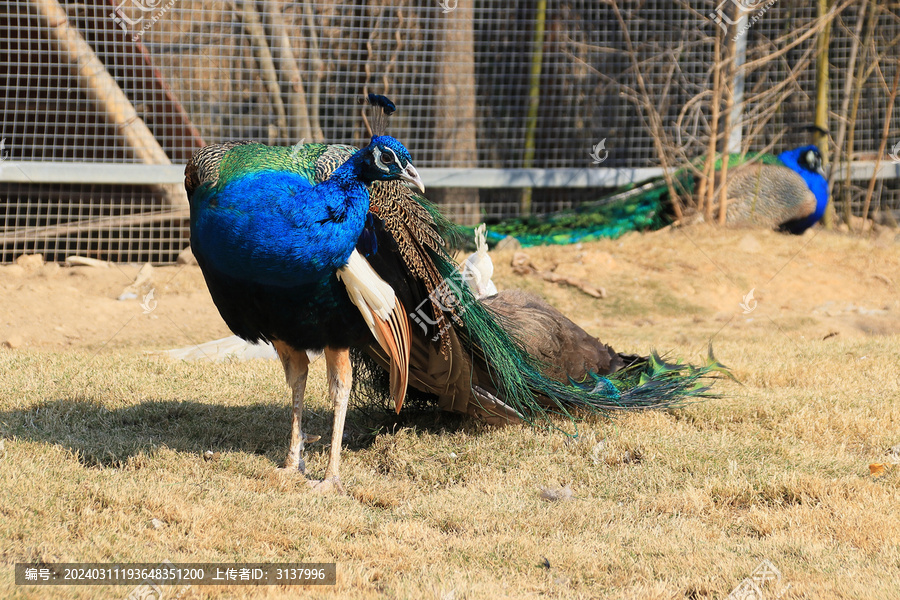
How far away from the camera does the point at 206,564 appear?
3.08 meters

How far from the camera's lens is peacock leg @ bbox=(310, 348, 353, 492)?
4.03m

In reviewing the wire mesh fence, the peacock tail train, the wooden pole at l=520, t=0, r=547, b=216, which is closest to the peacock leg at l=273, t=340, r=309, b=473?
the peacock tail train

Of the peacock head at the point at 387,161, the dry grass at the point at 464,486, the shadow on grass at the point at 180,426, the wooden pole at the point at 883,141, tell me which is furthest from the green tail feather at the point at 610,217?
the peacock head at the point at 387,161

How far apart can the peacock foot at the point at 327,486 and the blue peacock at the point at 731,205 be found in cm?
617

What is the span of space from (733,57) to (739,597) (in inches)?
293

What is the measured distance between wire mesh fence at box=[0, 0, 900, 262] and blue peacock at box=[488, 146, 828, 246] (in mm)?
349

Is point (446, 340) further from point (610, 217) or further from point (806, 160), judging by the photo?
point (806, 160)

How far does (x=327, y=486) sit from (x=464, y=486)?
665 mm

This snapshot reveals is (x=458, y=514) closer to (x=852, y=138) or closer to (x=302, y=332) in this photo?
(x=302, y=332)

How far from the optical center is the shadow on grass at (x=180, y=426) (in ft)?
14.0

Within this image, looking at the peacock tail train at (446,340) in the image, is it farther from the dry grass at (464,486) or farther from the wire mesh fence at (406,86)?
the wire mesh fence at (406,86)

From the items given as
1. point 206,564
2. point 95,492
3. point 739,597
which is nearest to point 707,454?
point 739,597

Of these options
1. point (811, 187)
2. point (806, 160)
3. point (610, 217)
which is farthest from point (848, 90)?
point (610, 217)

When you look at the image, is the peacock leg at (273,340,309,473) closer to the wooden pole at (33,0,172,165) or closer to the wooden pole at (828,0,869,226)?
the wooden pole at (33,0,172,165)
